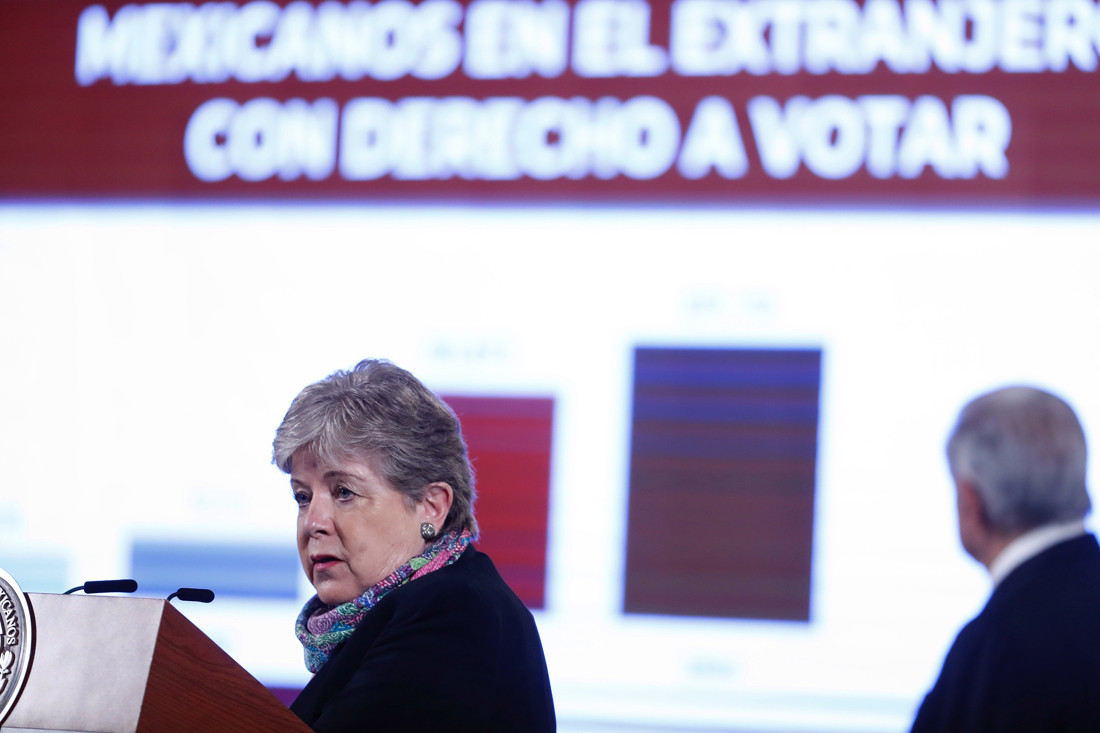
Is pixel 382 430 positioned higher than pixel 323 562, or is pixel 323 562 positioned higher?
pixel 382 430

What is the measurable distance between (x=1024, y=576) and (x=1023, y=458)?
200mm

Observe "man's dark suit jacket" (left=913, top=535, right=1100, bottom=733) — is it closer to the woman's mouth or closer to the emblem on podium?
the woman's mouth

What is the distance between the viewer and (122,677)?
3.33 feet

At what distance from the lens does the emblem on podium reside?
3.37 feet

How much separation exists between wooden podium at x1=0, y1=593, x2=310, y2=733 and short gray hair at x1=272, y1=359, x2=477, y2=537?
53 cm

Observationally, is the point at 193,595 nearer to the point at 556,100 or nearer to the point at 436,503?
the point at 436,503

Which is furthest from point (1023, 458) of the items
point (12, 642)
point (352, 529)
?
point (12, 642)

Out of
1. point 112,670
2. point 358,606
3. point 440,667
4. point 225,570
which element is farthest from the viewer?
point 225,570

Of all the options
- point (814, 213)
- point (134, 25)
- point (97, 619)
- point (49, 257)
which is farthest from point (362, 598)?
point (134, 25)

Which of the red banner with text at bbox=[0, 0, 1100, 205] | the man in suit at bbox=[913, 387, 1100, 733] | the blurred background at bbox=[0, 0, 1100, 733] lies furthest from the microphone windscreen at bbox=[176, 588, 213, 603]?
the red banner with text at bbox=[0, 0, 1100, 205]

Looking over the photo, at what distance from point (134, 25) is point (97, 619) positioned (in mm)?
2659

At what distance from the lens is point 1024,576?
1781 millimetres

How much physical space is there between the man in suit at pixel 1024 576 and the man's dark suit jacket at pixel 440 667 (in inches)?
26.5

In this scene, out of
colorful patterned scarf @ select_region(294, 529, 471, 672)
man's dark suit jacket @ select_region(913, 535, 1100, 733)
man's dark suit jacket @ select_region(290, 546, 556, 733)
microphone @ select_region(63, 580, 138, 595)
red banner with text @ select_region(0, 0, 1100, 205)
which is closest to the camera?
microphone @ select_region(63, 580, 138, 595)
